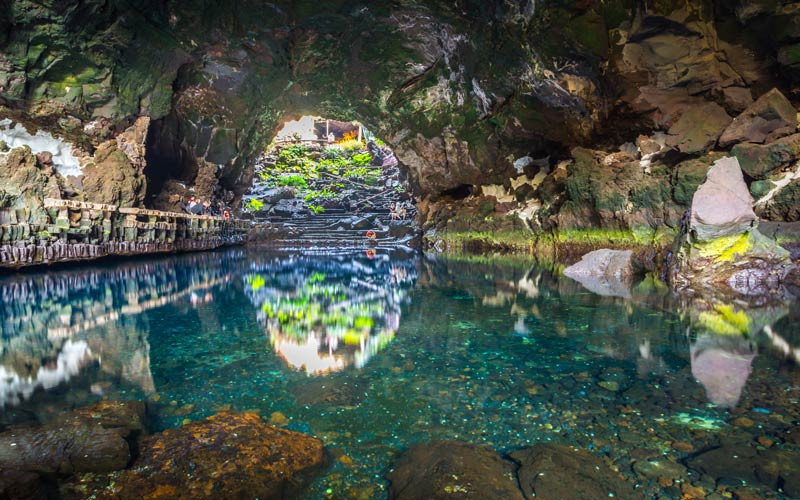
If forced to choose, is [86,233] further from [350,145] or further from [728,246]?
[350,145]

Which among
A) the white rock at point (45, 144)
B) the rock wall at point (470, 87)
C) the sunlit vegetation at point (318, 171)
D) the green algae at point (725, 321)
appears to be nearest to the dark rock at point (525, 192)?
the rock wall at point (470, 87)

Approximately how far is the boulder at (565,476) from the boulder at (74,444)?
5.94 ft

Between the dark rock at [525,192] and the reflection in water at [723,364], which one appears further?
the dark rock at [525,192]

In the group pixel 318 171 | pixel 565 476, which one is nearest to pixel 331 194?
pixel 318 171

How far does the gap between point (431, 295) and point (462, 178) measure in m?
13.7

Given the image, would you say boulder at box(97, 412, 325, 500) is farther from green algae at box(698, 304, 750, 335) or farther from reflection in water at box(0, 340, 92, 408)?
green algae at box(698, 304, 750, 335)

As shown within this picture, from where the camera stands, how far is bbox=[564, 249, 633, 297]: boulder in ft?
25.5

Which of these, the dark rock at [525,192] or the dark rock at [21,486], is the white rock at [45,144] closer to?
the dark rock at [21,486]

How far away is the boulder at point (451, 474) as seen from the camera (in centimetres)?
169

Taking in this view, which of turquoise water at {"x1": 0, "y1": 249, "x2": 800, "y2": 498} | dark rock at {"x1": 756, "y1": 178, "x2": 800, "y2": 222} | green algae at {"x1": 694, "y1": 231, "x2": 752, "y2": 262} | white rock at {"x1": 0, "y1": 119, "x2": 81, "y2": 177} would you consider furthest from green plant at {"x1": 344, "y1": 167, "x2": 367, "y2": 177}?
green algae at {"x1": 694, "y1": 231, "x2": 752, "y2": 262}

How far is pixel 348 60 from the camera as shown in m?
15.2

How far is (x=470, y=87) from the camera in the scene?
Answer: 47.5 feet

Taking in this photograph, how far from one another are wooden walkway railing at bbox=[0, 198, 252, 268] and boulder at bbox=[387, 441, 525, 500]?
39.0ft

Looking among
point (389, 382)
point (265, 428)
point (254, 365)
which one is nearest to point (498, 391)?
point (389, 382)
